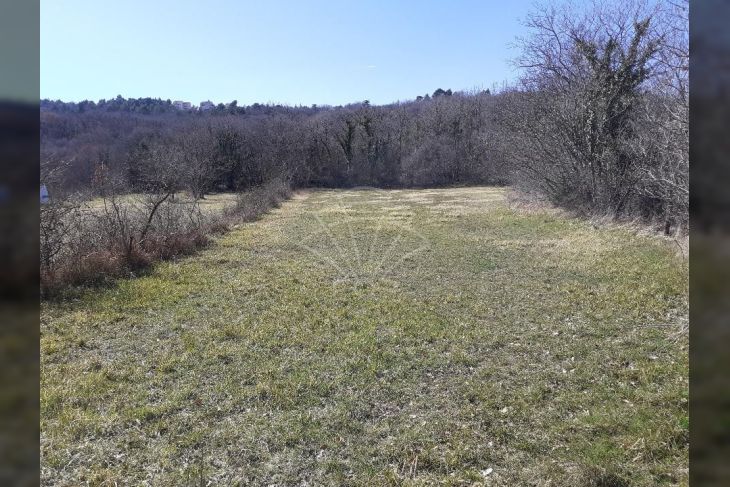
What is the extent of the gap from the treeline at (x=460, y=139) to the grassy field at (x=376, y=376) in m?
1.47

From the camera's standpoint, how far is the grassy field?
3.14 meters

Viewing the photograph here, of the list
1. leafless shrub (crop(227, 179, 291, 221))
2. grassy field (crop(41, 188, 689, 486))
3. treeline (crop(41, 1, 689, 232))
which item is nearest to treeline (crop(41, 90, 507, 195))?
treeline (crop(41, 1, 689, 232))

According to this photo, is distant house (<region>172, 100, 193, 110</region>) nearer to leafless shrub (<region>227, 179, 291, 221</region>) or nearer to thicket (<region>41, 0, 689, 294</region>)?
thicket (<region>41, 0, 689, 294</region>)

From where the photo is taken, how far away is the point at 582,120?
1544 cm

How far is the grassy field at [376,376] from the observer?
314 centimetres

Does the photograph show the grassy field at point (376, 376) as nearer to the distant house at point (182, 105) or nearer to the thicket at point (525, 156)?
the thicket at point (525, 156)

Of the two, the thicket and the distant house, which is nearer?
the thicket

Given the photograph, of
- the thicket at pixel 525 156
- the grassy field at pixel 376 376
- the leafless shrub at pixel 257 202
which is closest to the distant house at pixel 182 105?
the thicket at pixel 525 156

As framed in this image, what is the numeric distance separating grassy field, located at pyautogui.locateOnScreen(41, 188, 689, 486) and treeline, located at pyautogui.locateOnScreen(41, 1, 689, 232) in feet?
4.81

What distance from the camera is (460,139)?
45.8 metres

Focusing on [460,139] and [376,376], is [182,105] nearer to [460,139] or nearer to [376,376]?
[460,139]

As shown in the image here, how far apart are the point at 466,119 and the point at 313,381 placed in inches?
1842
